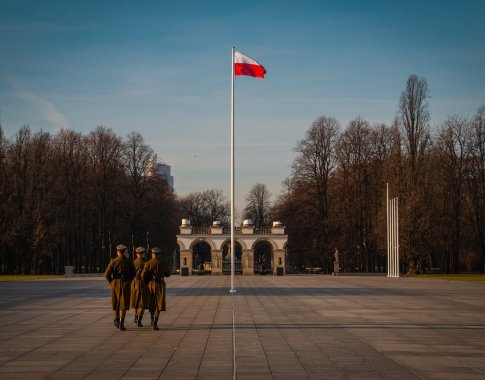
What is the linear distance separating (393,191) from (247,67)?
124 feet

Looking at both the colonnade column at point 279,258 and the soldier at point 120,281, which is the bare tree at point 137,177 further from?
the soldier at point 120,281

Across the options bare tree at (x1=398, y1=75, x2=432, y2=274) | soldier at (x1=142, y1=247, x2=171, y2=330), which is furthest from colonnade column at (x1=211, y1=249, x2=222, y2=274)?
soldier at (x1=142, y1=247, x2=171, y2=330)

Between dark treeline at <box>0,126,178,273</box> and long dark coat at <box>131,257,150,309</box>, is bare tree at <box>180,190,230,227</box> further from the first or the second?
long dark coat at <box>131,257,150,309</box>

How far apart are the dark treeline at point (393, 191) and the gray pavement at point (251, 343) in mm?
44000

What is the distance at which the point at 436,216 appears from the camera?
229 ft

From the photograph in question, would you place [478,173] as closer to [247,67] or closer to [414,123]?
[414,123]

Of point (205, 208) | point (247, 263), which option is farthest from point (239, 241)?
point (205, 208)

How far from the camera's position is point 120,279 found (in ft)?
59.1

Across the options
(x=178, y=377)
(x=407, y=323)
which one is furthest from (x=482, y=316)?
(x=178, y=377)

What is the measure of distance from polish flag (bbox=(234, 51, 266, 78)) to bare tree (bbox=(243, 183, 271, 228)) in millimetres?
78295

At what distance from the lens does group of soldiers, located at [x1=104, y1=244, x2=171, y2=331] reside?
17906mm

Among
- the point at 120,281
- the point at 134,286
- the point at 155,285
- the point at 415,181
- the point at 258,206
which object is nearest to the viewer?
the point at 120,281

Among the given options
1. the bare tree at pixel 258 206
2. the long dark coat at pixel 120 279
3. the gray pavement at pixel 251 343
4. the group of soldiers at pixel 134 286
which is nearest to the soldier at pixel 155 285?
the group of soldiers at pixel 134 286

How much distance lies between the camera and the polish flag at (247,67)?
35125 mm
